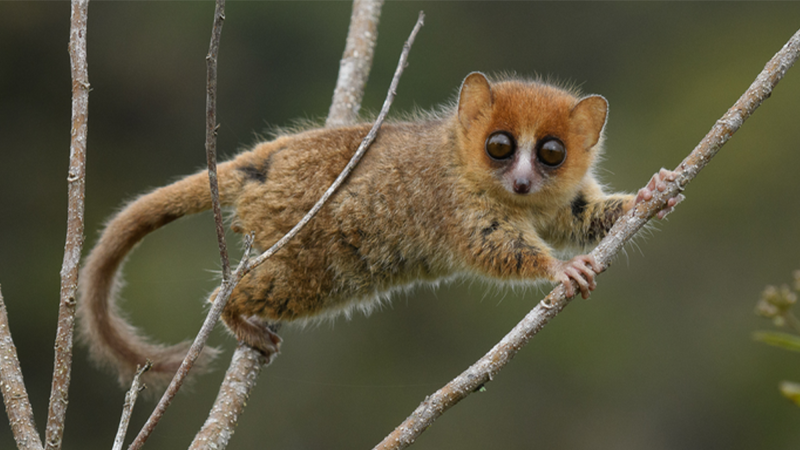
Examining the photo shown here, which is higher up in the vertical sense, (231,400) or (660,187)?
(660,187)

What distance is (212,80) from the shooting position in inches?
88.7

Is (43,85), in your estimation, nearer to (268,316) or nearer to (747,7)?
(268,316)

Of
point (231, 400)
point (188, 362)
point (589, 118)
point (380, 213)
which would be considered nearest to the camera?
point (188, 362)

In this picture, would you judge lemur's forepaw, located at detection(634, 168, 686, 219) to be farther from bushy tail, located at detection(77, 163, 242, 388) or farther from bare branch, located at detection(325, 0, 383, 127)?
bare branch, located at detection(325, 0, 383, 127)

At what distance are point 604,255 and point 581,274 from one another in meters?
0.12

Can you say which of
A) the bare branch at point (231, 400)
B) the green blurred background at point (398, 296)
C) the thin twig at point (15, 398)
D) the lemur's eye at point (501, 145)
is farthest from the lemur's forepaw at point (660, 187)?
the green blurred background at point (398, 296)

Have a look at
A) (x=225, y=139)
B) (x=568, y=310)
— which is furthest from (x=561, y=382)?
(x=225, y=139)

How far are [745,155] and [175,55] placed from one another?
7.55 m

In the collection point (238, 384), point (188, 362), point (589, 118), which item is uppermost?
point (589, 118)

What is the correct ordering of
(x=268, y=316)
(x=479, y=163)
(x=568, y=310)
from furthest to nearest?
(x=568, y=310) < (x=268, y=316) < (x=479, y=163)

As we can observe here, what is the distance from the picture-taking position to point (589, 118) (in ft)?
11.1

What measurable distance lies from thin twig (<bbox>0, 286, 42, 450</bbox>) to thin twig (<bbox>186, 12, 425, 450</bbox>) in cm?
75

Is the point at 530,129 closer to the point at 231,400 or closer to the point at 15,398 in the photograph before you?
the point at 231,400

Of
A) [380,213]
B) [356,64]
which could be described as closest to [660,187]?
[380,213]
